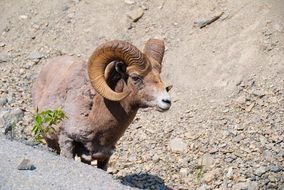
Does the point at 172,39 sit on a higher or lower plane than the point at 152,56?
lower

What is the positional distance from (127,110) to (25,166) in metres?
1.82

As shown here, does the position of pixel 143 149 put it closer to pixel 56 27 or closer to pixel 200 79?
→ pixel 200 79

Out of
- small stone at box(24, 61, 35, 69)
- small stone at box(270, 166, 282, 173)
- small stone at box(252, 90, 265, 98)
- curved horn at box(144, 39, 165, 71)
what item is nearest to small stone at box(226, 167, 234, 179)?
small stone at box(270, 166, 282, 173)

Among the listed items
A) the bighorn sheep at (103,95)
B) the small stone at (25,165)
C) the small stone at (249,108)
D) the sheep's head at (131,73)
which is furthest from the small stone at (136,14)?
the small stone at (25,165)

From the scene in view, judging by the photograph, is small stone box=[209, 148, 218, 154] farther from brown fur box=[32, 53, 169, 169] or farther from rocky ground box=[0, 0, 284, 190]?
brown fur box=[32, 53, 169, 169]

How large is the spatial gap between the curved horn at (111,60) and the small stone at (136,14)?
7.38m

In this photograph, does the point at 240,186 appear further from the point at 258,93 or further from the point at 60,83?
the point at 60,83

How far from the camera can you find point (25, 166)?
887 centimetres

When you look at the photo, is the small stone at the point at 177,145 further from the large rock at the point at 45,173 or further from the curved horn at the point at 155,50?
the large rock at the point at 45,173

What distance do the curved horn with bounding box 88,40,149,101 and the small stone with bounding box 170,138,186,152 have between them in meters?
3.72

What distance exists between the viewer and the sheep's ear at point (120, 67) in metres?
9.95

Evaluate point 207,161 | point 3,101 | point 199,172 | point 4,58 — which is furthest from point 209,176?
point 4,58

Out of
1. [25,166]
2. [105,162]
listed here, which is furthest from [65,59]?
[25,166]

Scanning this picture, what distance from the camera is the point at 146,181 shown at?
12297 mm
